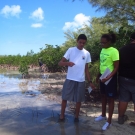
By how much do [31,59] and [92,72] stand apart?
62.4 feet

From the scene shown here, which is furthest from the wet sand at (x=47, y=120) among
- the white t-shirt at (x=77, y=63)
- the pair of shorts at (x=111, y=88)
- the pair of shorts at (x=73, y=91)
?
the white t-shirt at (x=77, y=63)

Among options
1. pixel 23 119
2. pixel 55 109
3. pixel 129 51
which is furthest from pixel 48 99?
pixel 129 51

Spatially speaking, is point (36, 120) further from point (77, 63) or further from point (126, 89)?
point (126, 89)

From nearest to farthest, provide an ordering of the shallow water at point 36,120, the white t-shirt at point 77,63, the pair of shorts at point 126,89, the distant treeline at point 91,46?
the shallow water at point 36,120 < the pair of shorts at point 126,89 < the white t-shirt at point 77,63 < the distant treeline at point 91,46

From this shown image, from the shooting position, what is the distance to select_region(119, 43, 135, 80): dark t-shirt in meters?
3.72

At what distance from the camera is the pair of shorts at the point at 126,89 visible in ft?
12.4

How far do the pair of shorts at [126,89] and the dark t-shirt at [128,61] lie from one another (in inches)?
2.9

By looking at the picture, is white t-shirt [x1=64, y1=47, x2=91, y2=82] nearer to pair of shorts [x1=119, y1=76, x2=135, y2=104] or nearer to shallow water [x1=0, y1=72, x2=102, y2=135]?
pair of shorts [x1=119, y1=76, x2=135, y2=104]

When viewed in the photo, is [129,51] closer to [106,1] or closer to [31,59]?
[106,1]

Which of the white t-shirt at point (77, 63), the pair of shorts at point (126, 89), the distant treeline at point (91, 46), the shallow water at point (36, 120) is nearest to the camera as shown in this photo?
the shallow water at point (36, 120)

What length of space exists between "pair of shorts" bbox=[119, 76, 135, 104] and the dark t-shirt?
0.24 feet

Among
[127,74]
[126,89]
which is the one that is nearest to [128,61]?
[127,74]

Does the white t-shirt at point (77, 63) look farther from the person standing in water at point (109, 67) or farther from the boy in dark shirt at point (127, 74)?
the boy in dark shirt at point (127, 74)

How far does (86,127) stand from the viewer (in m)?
3.87
